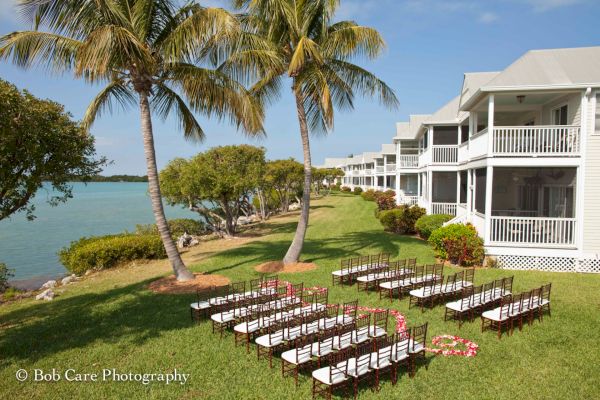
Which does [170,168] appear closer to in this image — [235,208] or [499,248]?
[235,208]

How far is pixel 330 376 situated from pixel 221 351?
299 cm

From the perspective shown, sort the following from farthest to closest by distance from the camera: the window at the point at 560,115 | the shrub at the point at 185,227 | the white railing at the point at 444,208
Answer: the shrub at the point at 185,227 → the white railing at the point at 444,208 → the window at the point at 560,115

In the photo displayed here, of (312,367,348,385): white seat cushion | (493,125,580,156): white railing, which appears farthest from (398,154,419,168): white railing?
(312,367,348,385): white seat cushion

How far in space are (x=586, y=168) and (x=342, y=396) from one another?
43.5 feet

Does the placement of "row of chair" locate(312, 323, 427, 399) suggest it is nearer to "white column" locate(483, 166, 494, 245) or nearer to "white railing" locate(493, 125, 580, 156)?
"white column" locate(483, 166, 494, 245)

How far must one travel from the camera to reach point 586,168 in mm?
14625

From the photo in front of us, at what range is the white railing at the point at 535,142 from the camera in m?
14.8

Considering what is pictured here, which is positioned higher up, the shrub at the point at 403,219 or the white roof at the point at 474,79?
the white roof at the point at 474,79

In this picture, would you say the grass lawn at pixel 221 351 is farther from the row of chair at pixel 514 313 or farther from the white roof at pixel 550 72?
the white roof at pixel 550 72

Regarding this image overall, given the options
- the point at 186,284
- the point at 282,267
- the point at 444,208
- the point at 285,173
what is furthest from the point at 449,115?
the point at 186,284

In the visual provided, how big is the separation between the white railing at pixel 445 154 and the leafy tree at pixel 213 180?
36.5 feet

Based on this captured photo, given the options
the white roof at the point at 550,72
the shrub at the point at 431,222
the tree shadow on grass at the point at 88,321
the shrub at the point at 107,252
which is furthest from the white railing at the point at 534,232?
the shrub at the point at 107,252

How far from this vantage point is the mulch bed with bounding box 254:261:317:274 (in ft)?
51.7

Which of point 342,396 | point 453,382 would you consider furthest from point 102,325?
point 453,382
